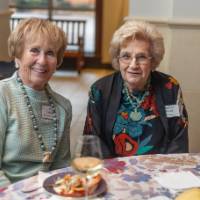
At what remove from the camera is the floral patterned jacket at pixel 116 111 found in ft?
7.67

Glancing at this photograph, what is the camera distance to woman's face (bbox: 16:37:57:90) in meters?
1.90

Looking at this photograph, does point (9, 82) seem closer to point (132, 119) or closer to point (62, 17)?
point (132, 119)

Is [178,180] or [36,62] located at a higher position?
[36,62]

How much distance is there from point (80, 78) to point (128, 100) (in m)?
5.44

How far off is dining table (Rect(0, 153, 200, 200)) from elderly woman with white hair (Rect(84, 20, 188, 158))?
1.51ft

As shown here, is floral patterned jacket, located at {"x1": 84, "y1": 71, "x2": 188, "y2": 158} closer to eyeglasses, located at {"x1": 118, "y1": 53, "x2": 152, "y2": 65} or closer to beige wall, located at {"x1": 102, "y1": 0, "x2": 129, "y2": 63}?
eyeglasses, located at {"x1": 118, "y1": 53, "x2": 152, "y2": 65}

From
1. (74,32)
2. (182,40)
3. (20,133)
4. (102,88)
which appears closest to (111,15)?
(74,32)

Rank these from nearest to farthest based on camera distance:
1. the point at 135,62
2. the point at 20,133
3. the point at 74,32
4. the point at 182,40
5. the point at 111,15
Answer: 1. the point at 20,133
2. the point at 135,62
3. the point at 182,40
4. the point at 111,15
5. the point at 74,32

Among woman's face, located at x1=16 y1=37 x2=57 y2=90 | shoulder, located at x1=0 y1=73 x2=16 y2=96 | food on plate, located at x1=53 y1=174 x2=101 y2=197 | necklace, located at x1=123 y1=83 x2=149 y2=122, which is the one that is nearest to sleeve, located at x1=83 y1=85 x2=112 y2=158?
necklace, located at x1=123 y1=83 x2=149 y2=122

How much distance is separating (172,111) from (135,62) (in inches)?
13.1

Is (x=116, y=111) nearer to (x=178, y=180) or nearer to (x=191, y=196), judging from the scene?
(x=178, y=180)

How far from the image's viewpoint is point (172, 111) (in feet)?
7.76

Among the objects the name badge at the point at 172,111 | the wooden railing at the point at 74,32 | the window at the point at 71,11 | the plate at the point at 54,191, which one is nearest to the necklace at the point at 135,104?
the name badge at the point at 172,111

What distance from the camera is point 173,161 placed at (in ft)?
5.94
